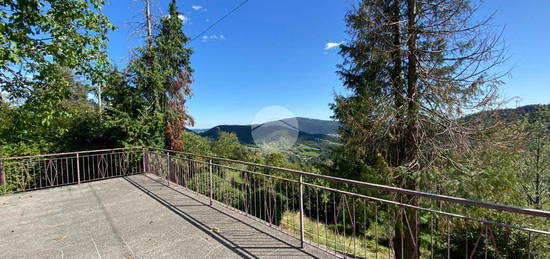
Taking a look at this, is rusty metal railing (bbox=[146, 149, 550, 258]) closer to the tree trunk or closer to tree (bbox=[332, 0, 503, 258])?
the tree trunk

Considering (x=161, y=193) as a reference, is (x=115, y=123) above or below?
above

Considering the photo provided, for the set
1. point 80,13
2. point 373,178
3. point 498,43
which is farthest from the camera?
point 373,178

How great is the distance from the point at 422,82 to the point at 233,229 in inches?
227

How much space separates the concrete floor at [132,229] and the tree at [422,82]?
430 cm

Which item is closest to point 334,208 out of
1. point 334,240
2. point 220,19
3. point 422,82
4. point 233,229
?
point 233,229

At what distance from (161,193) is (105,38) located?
13.4 ft

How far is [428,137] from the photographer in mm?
5609

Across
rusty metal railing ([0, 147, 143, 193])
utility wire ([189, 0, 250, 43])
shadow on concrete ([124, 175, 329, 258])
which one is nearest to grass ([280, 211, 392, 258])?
shadow on concrete ([124, 175, 329, 258])

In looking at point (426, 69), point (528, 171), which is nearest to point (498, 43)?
point (426, 69)

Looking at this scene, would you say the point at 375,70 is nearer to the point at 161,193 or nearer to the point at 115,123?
the point at 161,193

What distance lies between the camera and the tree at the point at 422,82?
532 cm

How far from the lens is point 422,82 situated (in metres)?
5.75

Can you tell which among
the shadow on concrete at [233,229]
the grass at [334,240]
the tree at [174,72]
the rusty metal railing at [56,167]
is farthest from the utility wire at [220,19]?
the grass at [334,240]

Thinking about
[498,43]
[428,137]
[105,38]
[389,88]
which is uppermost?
[105,38]
